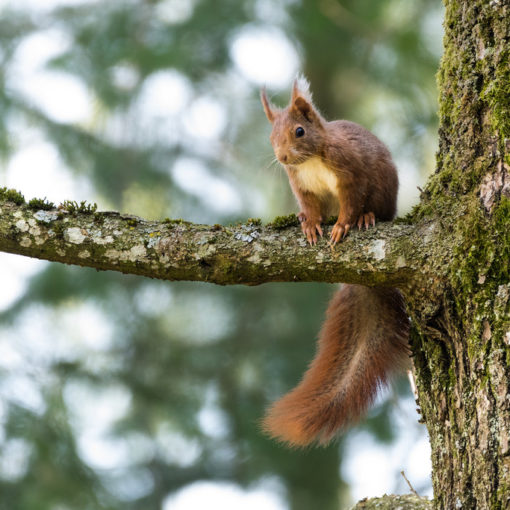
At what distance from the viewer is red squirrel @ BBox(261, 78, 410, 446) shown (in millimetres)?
2068

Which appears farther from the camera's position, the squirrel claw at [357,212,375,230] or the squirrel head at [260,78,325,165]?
the squirrel head at [260,78,325,165]

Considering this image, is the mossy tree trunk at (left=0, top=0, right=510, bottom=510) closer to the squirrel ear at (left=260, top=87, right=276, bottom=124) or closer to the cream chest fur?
the cream chest fur

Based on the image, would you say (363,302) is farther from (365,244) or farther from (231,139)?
(231,139)

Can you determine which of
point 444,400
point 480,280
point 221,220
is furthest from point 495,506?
point 221,220

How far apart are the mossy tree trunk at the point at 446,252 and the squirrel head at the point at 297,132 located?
59cm

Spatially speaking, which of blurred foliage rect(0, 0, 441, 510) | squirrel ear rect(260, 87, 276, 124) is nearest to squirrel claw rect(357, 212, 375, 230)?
squirrel ear rect(260, 87, 276, 124)

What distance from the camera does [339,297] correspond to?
2.33m

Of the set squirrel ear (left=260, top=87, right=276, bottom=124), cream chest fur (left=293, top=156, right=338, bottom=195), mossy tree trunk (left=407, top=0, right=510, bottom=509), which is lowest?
mossy tree trunk (left=407, top=0, right=510, bottom=509)

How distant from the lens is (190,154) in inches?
191

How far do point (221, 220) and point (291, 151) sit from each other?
213 cm

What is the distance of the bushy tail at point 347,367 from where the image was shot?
205 centimetres

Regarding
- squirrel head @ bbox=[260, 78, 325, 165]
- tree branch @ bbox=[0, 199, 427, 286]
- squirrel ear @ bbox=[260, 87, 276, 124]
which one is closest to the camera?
tree branch @ bbox=[0, 199, 427, 286]

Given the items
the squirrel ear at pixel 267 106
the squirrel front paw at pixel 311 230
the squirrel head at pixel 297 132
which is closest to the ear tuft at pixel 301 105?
the squirrel head at pixel 297 132

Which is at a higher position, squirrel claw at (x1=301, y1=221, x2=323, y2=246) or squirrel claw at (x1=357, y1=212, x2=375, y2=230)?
squirrel claw at (x1=357, y1=212, x2=375, y2=230)
